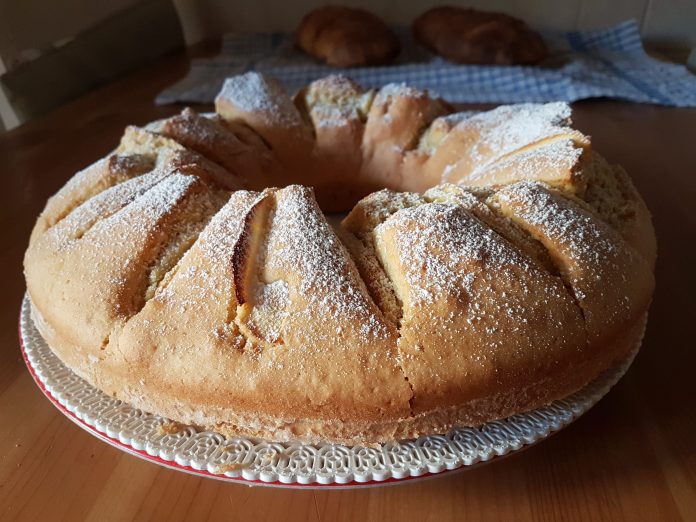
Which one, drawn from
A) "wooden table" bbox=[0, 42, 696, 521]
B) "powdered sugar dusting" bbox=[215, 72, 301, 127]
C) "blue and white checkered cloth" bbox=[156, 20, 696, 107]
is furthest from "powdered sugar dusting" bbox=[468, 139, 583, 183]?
"blue and white checkered cloth" bbox=[156, 20, 696, 107]

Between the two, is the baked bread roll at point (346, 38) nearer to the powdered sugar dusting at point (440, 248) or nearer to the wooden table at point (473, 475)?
the wooden table at point (473, 475)

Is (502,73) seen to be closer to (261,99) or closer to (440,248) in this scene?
(261,99)

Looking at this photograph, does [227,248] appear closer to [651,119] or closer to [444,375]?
[444,375]

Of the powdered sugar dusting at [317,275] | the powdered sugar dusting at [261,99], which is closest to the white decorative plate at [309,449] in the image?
the powdered sugar dusting at [317,275]

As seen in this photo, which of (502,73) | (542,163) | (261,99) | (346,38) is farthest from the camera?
(346,38)

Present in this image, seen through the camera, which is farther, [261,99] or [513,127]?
[261,99]

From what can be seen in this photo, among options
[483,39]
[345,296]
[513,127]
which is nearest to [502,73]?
[483,39]

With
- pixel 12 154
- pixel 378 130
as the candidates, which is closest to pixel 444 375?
pixel 378 130
